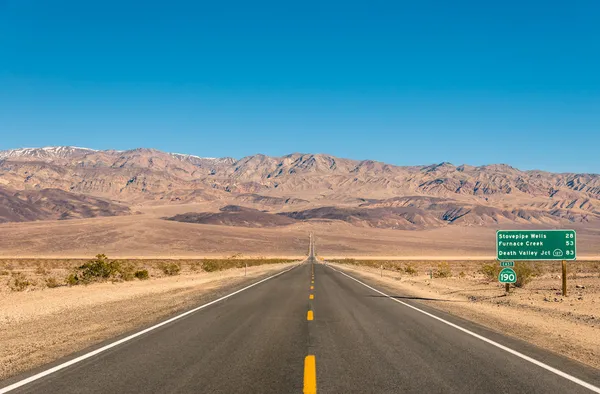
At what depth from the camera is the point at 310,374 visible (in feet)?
23.8

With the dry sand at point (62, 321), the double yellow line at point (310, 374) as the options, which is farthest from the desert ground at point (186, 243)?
the double yellow line at point (310, 374)

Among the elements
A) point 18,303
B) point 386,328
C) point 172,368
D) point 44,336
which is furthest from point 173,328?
point 18,303

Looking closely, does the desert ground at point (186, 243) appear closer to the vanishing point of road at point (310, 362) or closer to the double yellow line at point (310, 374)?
the vanishing point of road at point (310, 362)

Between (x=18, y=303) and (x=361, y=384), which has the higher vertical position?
(x=361, y=384)

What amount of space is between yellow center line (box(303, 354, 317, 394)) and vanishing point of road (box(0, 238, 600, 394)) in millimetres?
Result: 16

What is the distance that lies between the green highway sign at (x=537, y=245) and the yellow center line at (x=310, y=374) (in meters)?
15.3

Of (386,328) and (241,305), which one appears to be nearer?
(386,328)

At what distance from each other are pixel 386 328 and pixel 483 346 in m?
2.72

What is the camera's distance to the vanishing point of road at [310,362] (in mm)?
6684

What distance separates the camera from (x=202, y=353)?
8.73m

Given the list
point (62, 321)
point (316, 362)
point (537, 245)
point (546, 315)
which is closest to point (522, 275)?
point (537, 245)

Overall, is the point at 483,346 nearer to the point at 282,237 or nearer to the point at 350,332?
the point at 350,332

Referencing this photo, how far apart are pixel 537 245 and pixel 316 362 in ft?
55.1

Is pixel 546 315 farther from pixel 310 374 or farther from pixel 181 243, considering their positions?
pixel 181 243
